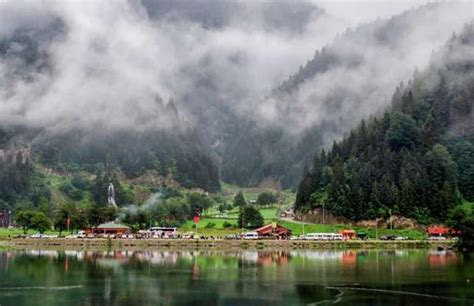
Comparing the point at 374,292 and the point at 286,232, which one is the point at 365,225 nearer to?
the point at 286,232

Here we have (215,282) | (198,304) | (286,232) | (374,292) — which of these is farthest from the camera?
(286,232)

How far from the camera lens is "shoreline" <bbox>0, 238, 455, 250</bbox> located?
505ft

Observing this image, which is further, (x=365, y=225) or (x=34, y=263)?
(x=365, y=225)

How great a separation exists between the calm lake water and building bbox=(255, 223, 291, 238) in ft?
182

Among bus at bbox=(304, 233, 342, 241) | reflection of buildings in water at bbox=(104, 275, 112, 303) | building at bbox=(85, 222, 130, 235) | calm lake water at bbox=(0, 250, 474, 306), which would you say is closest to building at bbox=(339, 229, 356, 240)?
bus at bbox=(304, 233, 342, 241)

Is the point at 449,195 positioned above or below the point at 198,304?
above

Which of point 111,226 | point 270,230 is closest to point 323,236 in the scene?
point 270,230

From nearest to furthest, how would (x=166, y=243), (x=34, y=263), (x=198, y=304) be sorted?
(x=198, y=304) → (x=34, y=263) → (x=166, y=243)

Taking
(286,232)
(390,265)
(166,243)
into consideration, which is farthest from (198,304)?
(286,232)

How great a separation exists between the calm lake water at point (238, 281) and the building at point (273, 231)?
55.5m

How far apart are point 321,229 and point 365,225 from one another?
1160cm

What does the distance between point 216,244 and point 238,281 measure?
76.5 metres

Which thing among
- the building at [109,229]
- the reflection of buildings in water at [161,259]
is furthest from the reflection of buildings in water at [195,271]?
the building at [109,229]

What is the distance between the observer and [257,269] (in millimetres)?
96750
